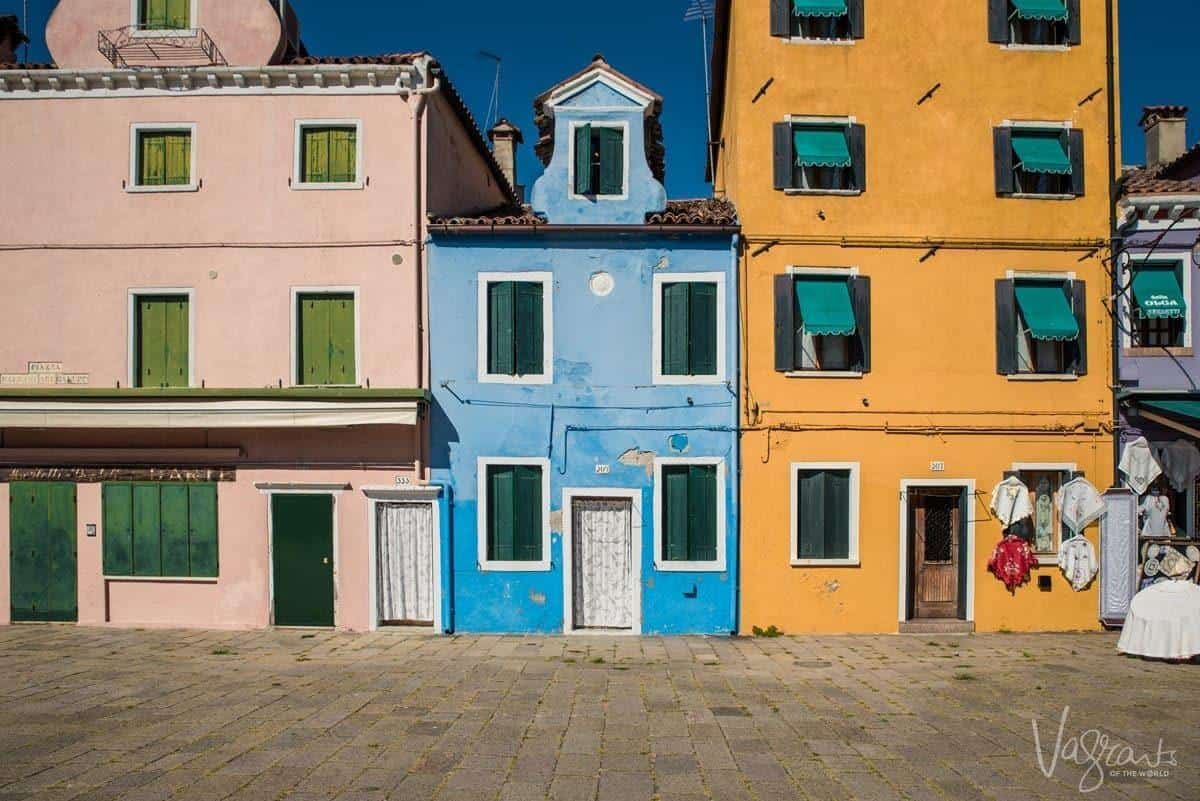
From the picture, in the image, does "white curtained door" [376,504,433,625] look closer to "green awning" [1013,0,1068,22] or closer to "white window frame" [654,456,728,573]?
"white window frame" [654,456,728,573]

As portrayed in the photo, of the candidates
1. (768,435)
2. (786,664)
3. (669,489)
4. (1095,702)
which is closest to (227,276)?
(669,489)

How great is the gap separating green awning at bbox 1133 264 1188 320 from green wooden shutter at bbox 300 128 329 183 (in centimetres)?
1480

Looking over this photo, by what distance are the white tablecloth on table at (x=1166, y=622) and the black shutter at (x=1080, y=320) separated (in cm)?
425

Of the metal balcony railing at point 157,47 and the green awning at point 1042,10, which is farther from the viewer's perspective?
the metal balcony railing at point 157,47

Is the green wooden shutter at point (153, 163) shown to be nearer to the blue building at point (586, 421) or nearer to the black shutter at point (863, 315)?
the blue building at point (586, 421)

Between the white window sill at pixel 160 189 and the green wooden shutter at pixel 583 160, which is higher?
the green wooden shutter at pixel 583 160

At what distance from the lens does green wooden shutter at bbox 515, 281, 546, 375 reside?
15734 millimetres

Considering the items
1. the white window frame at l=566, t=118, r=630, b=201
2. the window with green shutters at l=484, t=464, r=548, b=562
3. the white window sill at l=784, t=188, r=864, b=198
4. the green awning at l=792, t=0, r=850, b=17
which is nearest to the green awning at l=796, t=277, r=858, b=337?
the white window sill at l=784, t=188, r=864, b=198

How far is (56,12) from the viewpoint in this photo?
52.6 ft

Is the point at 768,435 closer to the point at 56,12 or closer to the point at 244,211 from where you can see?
the point at 244,211

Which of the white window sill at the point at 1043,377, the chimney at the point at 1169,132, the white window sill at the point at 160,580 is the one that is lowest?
the white window sill at the point at 160,580

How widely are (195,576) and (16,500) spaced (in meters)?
3.57

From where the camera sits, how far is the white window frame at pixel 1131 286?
15695mm

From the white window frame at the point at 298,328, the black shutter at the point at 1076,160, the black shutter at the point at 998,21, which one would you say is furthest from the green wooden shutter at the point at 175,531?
the black shutter at the point at 1076,160
